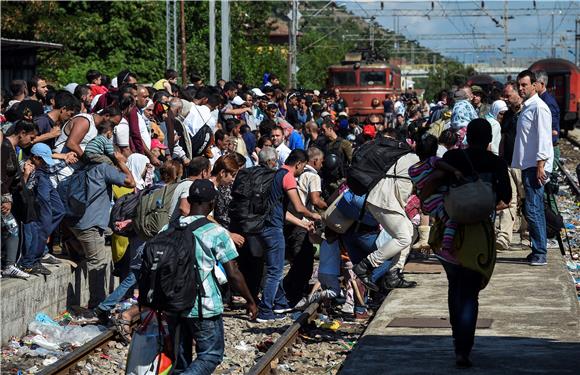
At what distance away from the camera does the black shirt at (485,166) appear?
29.2 ft

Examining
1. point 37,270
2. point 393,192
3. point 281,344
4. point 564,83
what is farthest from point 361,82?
point 281,344

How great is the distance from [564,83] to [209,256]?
155ft

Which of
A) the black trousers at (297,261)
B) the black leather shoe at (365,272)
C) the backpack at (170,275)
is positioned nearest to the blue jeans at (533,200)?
the black leather shoe at (365,272)

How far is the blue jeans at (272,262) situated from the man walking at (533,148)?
105 inches

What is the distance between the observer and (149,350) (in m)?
7.66

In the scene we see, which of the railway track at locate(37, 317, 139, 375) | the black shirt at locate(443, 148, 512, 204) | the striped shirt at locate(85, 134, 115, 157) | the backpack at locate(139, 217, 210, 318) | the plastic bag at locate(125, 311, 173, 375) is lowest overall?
the railway track at locate(37, 317, 139, 375)

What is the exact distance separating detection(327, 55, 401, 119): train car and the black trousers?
34037mm

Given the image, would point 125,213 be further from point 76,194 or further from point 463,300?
point 463,300

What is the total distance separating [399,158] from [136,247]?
111 inches

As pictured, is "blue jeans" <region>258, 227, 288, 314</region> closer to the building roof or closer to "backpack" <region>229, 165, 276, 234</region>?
"backpack" <region>229, 165, 276, 234</region>

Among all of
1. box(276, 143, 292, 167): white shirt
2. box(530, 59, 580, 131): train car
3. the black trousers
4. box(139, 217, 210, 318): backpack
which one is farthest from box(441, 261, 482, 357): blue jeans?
box(530, 59, 580, 131): train car

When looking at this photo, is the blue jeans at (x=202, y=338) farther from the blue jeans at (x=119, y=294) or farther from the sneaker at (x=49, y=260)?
the sneaker at (x=49, y=260)

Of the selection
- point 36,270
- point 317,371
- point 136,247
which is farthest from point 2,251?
point 317,371

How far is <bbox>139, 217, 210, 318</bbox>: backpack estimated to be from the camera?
25.2 feet
